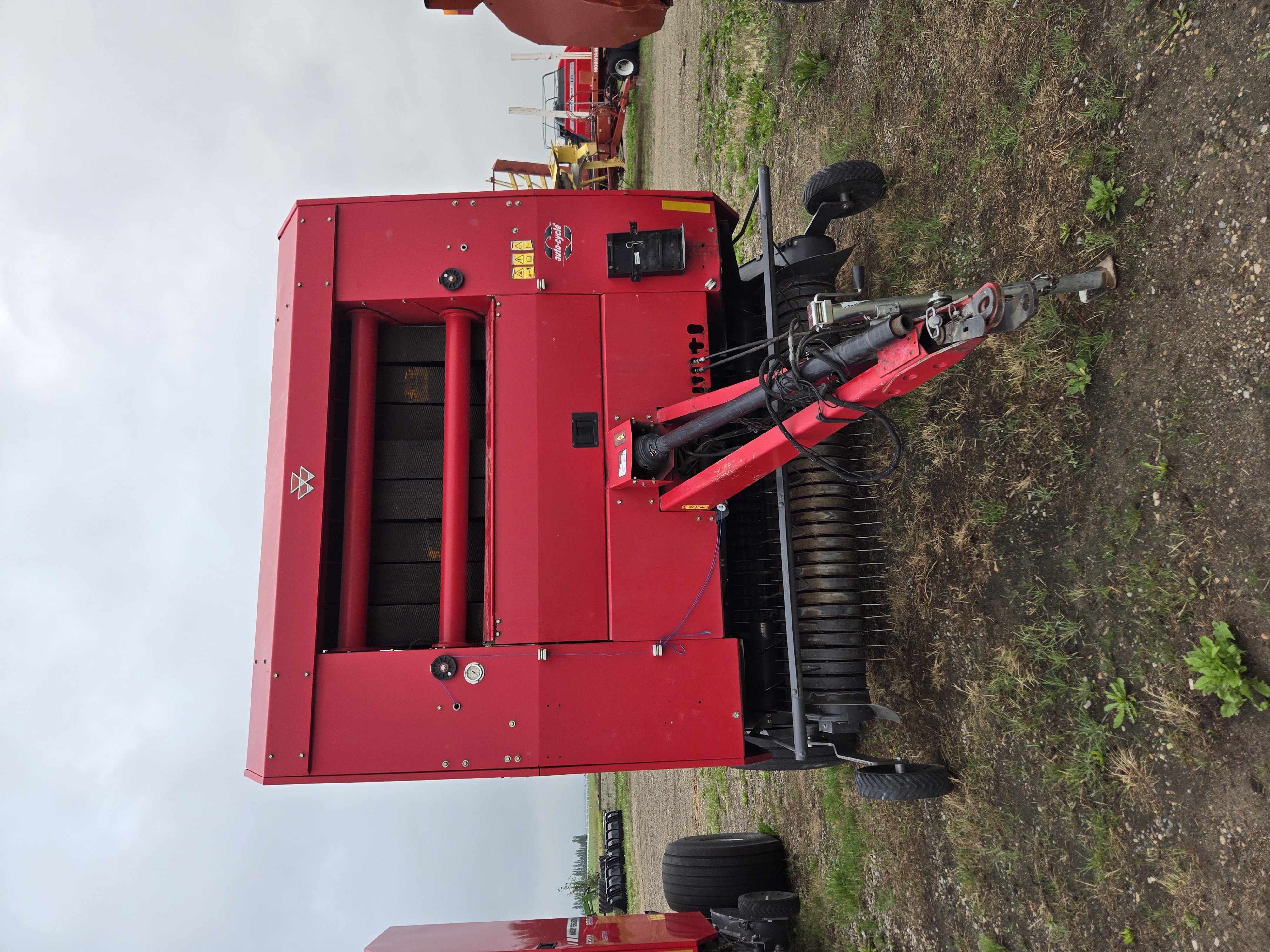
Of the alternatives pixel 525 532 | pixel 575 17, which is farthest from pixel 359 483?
pixel 575 17

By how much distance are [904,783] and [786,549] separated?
1115 mm

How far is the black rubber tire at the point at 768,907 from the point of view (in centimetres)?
475

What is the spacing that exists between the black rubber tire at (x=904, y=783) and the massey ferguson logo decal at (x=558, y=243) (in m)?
2.89

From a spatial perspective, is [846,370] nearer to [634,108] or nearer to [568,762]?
[568,762]

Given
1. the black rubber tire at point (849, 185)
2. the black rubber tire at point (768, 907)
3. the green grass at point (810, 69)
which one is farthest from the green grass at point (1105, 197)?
the black rubber tire at point (768, 907)

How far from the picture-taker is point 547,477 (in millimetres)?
3951

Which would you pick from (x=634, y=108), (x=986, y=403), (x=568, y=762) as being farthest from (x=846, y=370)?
(x=634, y=108)

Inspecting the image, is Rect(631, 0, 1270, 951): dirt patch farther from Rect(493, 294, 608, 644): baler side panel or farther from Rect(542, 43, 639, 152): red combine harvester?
Rect(542, 43, 639, 152): red combine harvester

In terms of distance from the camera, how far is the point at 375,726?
145 inches

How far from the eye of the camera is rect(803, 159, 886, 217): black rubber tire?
4152 mm

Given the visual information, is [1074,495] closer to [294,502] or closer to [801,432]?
[801,432]

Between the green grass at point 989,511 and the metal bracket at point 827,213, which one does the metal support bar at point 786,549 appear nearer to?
the metal bracket at point 827,213

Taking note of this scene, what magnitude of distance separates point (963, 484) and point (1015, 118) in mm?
1700

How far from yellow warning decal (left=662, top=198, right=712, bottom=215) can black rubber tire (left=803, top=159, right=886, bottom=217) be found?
54cm
